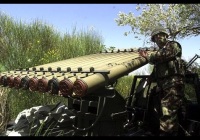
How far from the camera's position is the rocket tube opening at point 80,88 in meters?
4.29

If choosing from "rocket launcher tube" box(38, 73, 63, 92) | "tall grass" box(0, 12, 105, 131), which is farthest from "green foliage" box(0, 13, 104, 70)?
"rocket launcher tube" box(38, 73, 63, 92)

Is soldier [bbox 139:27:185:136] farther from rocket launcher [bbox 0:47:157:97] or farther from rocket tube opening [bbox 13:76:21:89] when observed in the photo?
rocket tube opening [bbox 13:76:21:89]

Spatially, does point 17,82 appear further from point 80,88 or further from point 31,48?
point 31,48

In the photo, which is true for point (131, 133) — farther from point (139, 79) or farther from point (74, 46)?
point (74, 46)

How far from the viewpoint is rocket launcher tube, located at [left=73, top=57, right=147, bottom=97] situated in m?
4.31

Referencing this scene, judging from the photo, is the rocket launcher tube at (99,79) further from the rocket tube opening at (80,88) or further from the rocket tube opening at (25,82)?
the rocket tube opening at (25,82)

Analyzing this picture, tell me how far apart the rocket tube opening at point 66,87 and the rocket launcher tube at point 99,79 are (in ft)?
0.43

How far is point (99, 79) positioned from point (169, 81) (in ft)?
4.47

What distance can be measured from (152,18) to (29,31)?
682 cm

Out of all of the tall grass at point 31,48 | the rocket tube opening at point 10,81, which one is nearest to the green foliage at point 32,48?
the tall grass at point 31,48

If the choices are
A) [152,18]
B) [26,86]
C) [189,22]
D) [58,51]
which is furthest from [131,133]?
[152,18]

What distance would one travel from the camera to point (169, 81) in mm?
5305

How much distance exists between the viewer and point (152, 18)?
55.4 feet

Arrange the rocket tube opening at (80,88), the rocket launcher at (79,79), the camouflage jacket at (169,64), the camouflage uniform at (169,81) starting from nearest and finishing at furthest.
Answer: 1. the rocket tube opening at (80,88)
2. the rocket launcher at (79,79)
3. the camouflage uniform at (169,81)
4. the camouflage jacket at (169,64)
